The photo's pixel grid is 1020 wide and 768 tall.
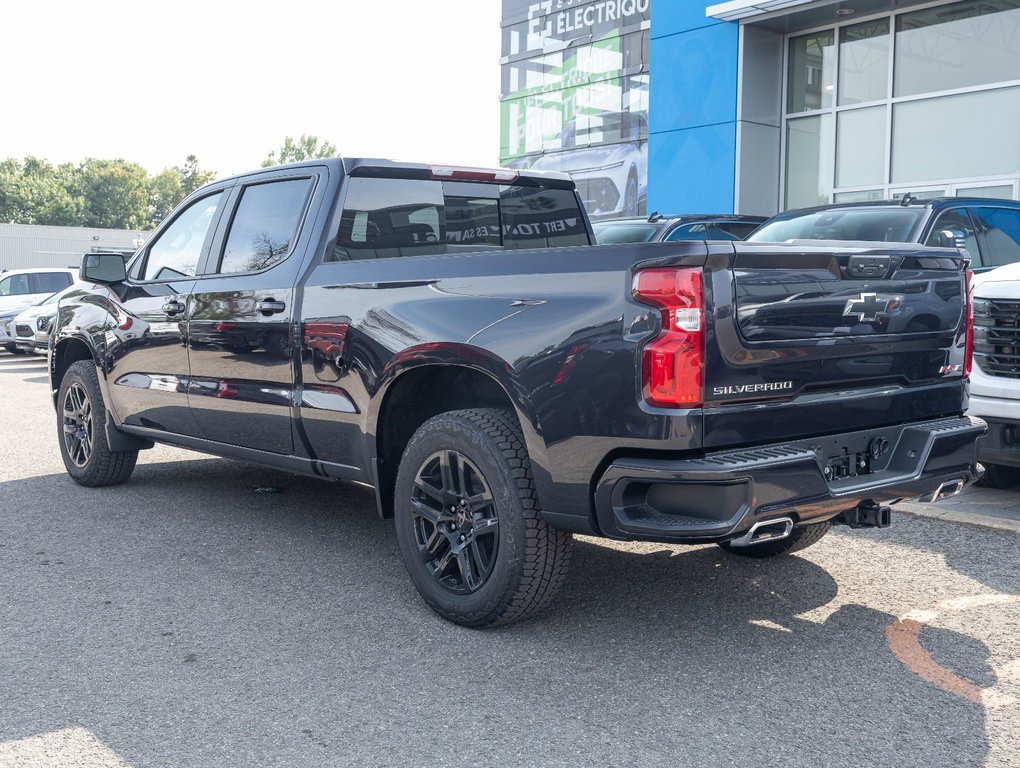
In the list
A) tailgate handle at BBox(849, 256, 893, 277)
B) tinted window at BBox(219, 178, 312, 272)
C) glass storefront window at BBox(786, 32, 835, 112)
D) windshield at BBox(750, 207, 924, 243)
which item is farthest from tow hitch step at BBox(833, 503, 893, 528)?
glass storefront window at BBox(786, 32, 835, 112)

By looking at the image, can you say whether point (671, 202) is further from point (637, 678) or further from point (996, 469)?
point (637, 678)

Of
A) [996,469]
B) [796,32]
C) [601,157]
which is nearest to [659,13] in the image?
[796,32]

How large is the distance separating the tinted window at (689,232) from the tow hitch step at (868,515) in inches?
282

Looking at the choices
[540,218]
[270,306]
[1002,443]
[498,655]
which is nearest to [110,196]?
[540,218]

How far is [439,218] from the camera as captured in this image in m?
5.20

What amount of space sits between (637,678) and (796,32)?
651 inches

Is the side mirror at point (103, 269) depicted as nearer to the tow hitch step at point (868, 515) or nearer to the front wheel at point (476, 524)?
the front wheel at point (476, 524)

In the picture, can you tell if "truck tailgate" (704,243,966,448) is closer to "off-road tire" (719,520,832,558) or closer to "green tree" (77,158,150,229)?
"off-road tire" (719,520,832,558)

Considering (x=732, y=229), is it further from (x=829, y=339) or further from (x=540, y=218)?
(x=829, y=339)

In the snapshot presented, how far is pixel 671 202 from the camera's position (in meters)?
19.0

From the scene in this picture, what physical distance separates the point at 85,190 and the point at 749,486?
128253 mm

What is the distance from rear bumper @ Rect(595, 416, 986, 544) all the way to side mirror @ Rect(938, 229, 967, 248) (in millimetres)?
3970

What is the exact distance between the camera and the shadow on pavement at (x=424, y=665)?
3.12 metres

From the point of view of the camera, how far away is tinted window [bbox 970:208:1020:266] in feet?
27.6
